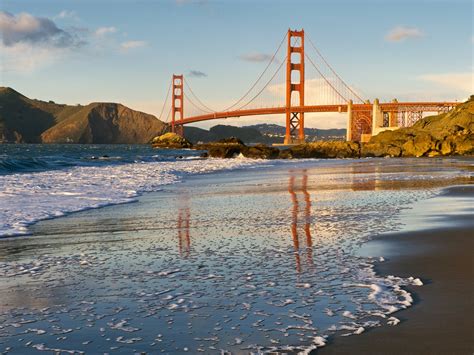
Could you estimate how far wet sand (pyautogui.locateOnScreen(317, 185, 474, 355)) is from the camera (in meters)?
2.62

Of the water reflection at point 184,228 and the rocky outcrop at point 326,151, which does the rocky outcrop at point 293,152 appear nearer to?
the rocky outcrop at point 326,151

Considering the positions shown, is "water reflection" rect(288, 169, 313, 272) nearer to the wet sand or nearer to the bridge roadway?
the wet sand

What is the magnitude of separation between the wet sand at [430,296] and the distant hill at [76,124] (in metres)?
138

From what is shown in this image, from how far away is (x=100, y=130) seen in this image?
6058 inches

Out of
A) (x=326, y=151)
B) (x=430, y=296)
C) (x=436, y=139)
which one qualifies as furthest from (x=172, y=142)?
(x=430, y=296)

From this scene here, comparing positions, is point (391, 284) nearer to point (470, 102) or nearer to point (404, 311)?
point (404, 311)

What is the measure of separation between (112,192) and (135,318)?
30.0 feet

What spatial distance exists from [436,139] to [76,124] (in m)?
124

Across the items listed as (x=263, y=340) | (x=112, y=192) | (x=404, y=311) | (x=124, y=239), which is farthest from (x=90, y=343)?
(x=112, y=192)

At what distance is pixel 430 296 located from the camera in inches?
137

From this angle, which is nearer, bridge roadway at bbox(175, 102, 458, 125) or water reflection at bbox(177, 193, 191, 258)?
water reflection at bbox(177, 193, 191, 258)

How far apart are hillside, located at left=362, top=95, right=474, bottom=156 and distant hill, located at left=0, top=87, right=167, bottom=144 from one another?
102 metres

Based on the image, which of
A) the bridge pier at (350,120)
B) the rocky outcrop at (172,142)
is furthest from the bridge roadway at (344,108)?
the rocky outcrop at (172,142)

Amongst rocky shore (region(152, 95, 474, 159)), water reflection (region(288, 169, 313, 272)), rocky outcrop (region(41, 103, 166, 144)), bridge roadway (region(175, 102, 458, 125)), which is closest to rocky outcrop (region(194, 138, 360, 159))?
rocky shore (region(152, 95, 474, 159))
